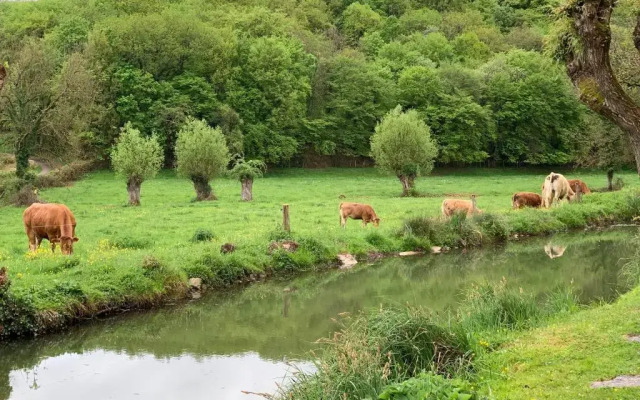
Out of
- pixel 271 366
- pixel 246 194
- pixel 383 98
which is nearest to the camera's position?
pixel 271 366

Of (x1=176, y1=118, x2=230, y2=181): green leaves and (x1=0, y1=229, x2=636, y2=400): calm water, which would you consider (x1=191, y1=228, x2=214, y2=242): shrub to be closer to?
(x1=0, y1=229, x2=636, y2=400): calm water

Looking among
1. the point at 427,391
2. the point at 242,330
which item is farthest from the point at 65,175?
the point at 427,391

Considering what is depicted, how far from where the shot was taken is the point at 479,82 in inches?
2968

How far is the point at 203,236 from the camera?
2419cm

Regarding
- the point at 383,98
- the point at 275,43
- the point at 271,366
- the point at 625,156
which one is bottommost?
the point at 271,366

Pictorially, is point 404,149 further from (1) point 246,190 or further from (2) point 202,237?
(2) point 202,237

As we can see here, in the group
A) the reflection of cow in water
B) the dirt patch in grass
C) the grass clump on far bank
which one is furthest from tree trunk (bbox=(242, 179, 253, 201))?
the dirt patch in grass

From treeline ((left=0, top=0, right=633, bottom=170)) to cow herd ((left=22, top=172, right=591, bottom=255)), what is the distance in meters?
13.2

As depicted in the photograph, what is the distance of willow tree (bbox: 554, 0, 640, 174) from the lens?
10562 mm

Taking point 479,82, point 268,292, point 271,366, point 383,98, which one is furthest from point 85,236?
point 479,82

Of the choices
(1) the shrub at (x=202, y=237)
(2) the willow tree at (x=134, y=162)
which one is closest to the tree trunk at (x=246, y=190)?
(2) the willow tree at (x=134, y=162)

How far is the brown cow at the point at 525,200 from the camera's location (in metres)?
35.6

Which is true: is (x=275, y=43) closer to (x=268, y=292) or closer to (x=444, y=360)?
(x=268, y=292)

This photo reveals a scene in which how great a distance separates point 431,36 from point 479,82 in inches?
869
